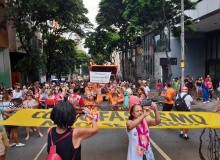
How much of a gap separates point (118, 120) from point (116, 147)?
1.14 meters

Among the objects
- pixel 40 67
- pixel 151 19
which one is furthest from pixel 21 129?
pixel 151 19

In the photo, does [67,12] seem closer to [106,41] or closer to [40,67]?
[40,67]

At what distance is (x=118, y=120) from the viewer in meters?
5.18

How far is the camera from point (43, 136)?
7035mm

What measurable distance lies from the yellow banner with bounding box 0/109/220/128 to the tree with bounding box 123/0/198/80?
32.7 ft

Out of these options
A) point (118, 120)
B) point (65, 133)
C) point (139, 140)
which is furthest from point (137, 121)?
point (118, 120)

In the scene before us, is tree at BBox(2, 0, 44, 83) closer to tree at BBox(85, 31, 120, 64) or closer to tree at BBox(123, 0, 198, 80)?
tree at BBox(123, 0, 198, 80)

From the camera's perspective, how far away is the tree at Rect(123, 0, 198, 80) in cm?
1462

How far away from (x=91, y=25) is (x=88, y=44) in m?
2.77

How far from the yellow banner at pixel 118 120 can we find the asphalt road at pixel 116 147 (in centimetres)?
89

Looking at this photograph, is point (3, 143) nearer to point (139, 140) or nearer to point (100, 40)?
point (139, 140)

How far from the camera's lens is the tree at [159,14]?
14.6 metres

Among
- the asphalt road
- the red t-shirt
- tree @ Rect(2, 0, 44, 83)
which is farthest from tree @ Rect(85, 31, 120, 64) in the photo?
the red t-shirt

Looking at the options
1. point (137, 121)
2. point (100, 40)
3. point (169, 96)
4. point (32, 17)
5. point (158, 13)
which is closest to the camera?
point (137, 121)
